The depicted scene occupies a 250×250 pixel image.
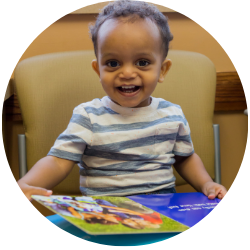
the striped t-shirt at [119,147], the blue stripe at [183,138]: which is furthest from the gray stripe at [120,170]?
the blue stripe at [183,138]

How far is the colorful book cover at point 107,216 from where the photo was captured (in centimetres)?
42

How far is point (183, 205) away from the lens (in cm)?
57

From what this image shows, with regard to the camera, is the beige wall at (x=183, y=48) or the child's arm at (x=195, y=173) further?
the beige wall at (x=183, y=48)

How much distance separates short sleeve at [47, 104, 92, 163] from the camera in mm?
625

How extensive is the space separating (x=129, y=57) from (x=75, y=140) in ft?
0.63

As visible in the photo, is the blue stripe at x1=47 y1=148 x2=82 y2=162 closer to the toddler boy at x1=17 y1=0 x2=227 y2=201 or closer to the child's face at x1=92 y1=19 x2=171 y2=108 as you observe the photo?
the toddler boy at x1=17 y1=0 x2=227 y2=201

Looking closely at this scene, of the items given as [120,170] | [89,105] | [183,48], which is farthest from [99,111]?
[183,48]

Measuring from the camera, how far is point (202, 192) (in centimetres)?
68

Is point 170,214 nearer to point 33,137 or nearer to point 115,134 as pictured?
point 115,134

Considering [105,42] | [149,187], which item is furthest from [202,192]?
[105,42]

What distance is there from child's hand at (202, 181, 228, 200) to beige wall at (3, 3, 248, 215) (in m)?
0.15

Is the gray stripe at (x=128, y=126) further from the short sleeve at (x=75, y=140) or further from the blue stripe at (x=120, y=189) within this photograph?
the blue stripe at (x=120, y=189)

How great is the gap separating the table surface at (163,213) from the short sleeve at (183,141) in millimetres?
109

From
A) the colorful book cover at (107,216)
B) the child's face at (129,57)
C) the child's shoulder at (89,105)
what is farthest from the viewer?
the child's shoulder at (89,105)
